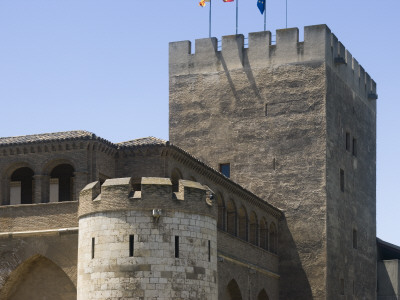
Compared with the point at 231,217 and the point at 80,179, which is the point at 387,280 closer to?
the point at 231,217

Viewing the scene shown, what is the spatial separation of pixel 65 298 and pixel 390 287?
79.6 ft

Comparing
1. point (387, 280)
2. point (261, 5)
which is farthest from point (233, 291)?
point (261, 5)

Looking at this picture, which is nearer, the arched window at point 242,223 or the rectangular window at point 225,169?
the arched window at point 242,223

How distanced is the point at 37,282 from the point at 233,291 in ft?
29.7

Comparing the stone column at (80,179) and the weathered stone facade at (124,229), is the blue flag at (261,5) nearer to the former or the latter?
the weathered stone facade at (124,229)

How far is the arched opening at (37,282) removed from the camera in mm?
33469

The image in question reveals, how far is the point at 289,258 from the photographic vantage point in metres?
46.4

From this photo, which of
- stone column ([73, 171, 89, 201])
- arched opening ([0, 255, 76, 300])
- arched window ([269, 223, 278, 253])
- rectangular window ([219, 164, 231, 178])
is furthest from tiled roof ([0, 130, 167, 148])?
rectangular window ([219, 164, 231, 178])

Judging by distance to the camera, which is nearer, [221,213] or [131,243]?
[131,243]

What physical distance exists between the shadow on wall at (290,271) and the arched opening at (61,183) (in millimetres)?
14222

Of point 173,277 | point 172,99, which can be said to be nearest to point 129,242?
point 173,277

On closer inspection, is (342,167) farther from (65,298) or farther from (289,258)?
(65,298)

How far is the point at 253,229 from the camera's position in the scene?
4369 cm

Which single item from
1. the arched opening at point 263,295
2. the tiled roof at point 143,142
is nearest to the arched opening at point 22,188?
the tiled roof at point 143,142
